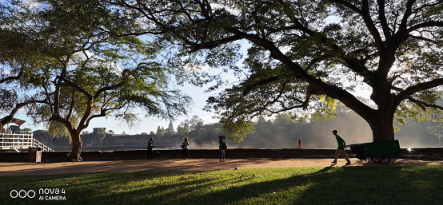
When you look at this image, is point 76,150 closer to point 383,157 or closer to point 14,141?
point 14,141

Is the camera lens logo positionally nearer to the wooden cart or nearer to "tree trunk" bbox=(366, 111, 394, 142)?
the wooden cart

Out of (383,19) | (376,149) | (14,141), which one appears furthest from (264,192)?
(14,141)

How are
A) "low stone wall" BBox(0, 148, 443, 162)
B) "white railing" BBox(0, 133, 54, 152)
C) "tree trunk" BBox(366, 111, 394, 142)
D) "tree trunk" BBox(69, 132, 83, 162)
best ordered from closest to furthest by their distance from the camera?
"tree trunk" BBox(366, 111, 394, 142) → "low stone wall" BBox(0, 148, 443, 162) → "tree trunk" BBox(69, 132, 83, 162) → "white railing" BBox(0, 133, 54, 152)

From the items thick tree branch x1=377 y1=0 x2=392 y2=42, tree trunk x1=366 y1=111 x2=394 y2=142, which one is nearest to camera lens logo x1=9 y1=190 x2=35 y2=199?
tree trunk x1=366 y1=111 x2=394 y2=142

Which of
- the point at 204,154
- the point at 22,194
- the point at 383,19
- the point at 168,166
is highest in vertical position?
the point at 383,19

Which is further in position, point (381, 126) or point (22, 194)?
point (381, 126)

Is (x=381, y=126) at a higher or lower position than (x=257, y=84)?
lower

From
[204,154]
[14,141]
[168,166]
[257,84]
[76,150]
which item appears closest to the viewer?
[168,166]

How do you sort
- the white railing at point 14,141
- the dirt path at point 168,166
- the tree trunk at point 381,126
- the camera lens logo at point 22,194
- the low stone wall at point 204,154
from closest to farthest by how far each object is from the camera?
the camera lens logo at point 22,194
the dirt path at point 168,166
the tree trunk at point 381,126
the low stone wall at point 204,154
the white railing at point 14,141

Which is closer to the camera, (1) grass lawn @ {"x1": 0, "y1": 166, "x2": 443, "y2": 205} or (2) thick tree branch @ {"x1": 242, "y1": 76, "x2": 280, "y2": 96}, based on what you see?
(1) grass lawn @ {"x1": 0, "y1": 166, "x2": 443, "y2": 205}

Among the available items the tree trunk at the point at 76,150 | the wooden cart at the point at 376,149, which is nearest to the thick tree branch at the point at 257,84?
the wooden cart at the point at 376,149

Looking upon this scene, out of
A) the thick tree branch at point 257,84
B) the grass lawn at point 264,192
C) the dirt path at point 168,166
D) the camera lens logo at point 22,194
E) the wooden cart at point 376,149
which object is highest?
the thick tree branch at point 257,84

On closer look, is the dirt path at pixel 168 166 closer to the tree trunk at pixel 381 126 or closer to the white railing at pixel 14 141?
the tree trunk at pixel 381 126

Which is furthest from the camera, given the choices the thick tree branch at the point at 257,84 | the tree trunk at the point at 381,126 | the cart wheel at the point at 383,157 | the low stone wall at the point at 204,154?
the low stone wall at the point at 204,154
